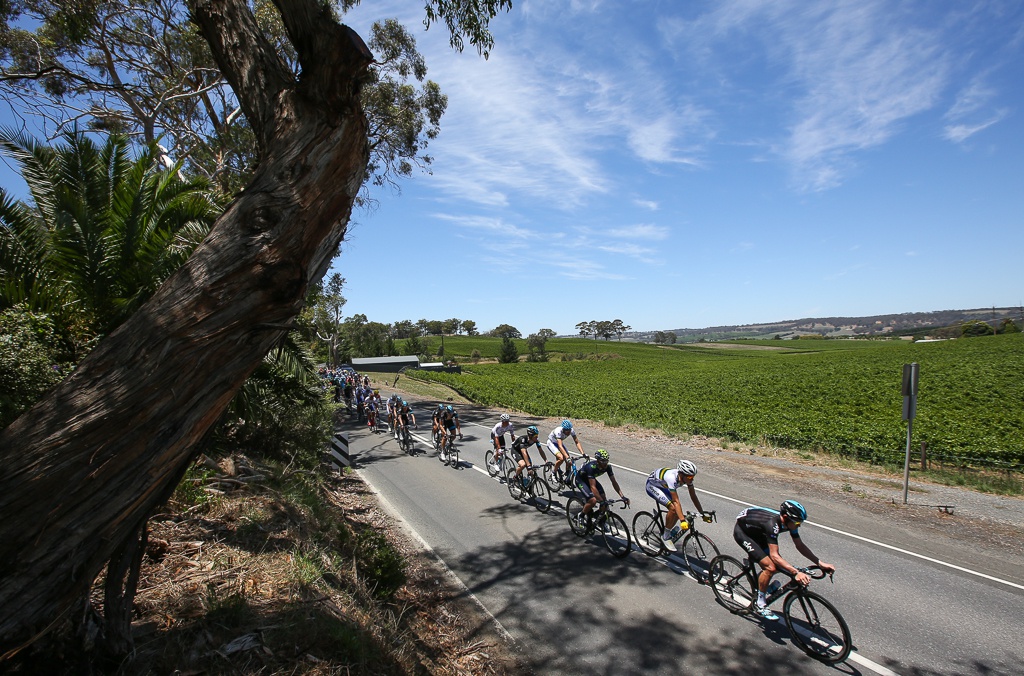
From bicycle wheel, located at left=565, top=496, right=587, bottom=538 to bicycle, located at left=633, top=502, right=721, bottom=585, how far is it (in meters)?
0.93

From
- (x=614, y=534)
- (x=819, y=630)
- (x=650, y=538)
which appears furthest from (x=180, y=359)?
(x=614, y=534)

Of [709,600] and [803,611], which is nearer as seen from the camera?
[803,611]

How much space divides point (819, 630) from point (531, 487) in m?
6.37

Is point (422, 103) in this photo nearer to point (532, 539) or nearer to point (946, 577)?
point (532, 539)

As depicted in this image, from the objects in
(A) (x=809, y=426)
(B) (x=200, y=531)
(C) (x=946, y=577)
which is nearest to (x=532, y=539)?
(B) (x=200, y=531)

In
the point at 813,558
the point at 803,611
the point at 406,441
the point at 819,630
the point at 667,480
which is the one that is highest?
the point at 667,480

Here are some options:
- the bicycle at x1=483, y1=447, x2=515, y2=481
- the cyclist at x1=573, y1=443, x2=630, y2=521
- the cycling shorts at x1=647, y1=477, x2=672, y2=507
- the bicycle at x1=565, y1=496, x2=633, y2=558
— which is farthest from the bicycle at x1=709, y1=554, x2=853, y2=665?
the bicycle at x1=483, y1=447, x2=515, y2=481

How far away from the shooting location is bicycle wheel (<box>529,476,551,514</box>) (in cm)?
1109

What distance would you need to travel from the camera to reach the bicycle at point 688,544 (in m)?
7.51

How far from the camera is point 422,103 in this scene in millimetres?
21219

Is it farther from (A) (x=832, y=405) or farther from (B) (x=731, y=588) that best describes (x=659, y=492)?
(A) (x=832, y=405)

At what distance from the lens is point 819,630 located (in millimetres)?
5883

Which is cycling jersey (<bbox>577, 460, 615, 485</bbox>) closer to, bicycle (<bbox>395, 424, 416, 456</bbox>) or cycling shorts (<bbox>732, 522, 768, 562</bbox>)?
cycling shorts (<bbox>732, 522, 768, 562</bbox>)

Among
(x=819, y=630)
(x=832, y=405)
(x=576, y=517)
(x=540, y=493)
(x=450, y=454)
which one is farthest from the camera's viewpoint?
(x=832, y=405)
